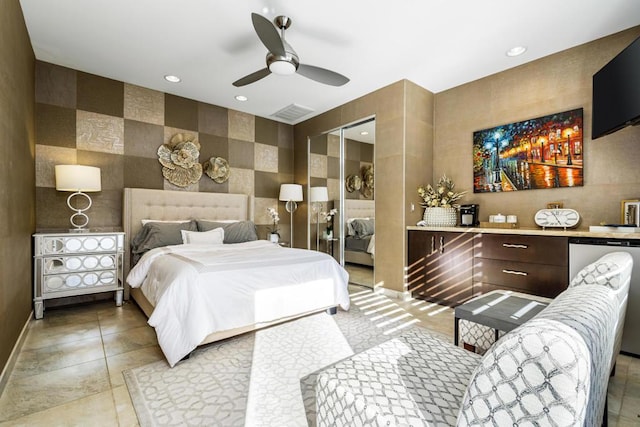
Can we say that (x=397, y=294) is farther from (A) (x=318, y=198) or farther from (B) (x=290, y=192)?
(B) (x=290, y=192)

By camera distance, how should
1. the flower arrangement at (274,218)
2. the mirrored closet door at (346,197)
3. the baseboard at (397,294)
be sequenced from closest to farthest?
1. the baseboard at (397,294)
2. the mirrored closet door at (346,197)
3. the flower arrangement at (274,218)

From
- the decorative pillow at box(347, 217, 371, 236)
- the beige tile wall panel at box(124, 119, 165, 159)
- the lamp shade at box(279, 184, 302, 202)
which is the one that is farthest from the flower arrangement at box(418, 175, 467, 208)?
the beige tile wall panel at box(124, 119, 165, 159)

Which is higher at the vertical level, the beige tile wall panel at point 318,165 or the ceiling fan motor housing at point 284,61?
the ceiling fan motor housing at point 284,61

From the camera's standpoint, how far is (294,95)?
14.2 feet

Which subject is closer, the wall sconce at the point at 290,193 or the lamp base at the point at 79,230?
the lamp base at the point at 79,230

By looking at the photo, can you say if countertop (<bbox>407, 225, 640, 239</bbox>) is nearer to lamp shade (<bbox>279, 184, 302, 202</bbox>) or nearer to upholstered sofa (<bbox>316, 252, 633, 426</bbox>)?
upholstered sofa (<bbox>316, 252, 633, 426</bbox>)

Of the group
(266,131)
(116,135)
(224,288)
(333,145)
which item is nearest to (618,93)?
(333,145)

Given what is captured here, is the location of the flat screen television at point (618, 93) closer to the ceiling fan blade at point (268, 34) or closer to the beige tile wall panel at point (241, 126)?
the ceiling fan blade at point (268, 34)

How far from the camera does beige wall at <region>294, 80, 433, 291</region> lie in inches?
149

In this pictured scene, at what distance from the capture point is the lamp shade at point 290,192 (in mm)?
5059

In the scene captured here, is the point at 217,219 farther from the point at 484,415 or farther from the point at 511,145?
the point at 484,415

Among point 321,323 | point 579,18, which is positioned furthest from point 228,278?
point 579,18

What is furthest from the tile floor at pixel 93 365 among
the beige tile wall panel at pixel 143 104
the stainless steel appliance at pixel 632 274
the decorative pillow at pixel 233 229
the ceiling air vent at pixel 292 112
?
the ceiling air vent at pixel 292 112

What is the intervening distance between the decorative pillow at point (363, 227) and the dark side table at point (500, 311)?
2.10m
